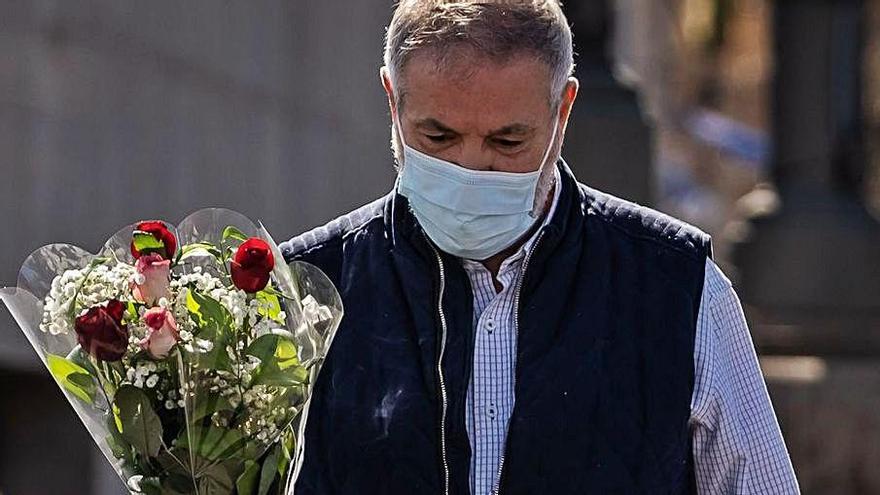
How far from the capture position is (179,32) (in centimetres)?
767

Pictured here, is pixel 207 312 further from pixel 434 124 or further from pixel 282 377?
pixel 434 124

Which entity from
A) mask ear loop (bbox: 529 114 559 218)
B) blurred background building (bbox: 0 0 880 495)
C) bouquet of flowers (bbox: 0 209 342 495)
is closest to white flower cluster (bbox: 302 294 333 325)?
bouquet of flowers (bbox: 0 209 342 495)

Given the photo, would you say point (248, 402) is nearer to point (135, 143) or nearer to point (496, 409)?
point (496, 409)

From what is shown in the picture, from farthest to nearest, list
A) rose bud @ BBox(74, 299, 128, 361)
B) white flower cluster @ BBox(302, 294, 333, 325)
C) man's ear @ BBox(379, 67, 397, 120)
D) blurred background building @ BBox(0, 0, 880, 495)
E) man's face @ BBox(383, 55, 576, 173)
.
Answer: blurred background building @ BBox(0, 0, 880, 495)
man's ear @ BBox(379, 67, 397, 120)
man's face @ BBox(383, 55, 576, 173)
white flower cluster @ BBox(302, 294, 333, 325)
rose bud @ BBox(74, 299, 128, 361)

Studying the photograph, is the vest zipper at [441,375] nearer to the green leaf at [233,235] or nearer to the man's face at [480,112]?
the man's face at [480,112]

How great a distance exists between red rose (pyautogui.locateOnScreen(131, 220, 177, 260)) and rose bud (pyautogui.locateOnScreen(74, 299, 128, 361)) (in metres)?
0.17

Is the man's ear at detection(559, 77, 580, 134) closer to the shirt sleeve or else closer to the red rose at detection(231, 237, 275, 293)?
the shirt sleeve

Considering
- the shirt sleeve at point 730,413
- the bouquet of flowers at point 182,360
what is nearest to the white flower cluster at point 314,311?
the bouquet of flowers at point 182,360

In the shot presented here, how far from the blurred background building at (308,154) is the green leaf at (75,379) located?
3.67m

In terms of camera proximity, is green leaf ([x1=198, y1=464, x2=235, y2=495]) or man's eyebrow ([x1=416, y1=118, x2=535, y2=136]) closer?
green leaf ([x1=198, y1=464, x2=235, y2=495])

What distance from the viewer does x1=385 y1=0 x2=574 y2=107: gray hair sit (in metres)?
3.35

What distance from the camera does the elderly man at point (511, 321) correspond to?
11.1 ft

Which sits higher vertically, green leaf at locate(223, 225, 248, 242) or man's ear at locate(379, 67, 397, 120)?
man's ear at locate(379, 67, 397, 120)

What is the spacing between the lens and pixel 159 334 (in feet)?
9.70
